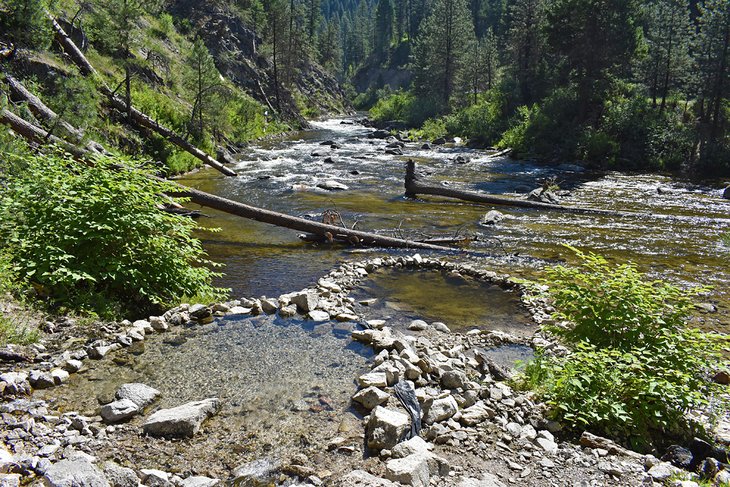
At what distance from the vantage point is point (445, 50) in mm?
69312

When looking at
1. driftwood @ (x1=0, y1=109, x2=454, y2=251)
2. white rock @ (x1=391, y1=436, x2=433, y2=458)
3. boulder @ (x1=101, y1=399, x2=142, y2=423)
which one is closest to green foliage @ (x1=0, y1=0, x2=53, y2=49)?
driftwood @ (x1=0, y1=109, x2=454, y2=251)

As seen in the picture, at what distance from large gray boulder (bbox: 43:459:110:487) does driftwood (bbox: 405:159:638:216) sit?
19.4m

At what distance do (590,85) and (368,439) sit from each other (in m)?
40.0

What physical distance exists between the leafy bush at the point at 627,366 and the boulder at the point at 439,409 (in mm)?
1246

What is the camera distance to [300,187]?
23.2m

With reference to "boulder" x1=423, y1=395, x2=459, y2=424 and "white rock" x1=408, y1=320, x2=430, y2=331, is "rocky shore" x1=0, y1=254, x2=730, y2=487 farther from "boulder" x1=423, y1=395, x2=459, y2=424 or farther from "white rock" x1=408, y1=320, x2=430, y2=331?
"white rock" x1=408, y1=320, x2=430, y2=331

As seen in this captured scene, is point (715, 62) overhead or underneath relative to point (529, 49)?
underneath

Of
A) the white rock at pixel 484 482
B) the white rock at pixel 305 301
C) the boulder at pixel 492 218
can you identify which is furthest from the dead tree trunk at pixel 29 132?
the boulder at pixel 492 218

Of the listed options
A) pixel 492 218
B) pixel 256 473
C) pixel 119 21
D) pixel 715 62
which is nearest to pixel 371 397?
pixel 256 473

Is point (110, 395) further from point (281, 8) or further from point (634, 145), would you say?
point (281, 8)

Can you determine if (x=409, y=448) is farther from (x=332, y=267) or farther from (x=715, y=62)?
(x=715, y=62)

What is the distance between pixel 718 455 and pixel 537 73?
168 ft

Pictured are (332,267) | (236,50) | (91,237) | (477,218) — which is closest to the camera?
(91,237)

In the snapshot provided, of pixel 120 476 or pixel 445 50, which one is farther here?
pixel 445 50
